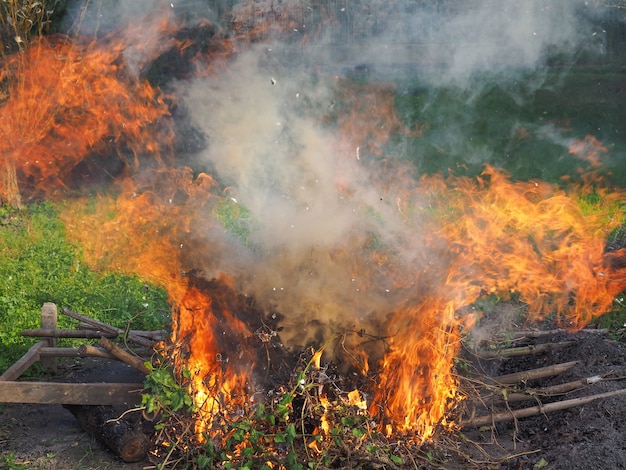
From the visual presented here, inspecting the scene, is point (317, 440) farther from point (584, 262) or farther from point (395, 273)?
point (584, 262)

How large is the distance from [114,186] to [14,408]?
652 cm

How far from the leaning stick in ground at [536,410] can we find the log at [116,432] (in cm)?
243

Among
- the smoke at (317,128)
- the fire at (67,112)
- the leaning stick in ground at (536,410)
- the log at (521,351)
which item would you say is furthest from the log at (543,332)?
the fire at (67,112)

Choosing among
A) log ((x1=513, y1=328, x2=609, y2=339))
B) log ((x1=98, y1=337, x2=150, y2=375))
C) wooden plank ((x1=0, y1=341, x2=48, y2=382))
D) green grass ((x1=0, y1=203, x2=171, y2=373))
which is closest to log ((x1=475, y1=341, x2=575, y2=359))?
log ((x1=513, y1=328, x2=609, y2=339))

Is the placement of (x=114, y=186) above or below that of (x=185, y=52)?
below

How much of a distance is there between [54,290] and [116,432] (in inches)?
149

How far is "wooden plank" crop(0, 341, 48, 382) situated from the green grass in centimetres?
75

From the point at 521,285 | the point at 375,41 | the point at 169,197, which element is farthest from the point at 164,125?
the point at 521,285

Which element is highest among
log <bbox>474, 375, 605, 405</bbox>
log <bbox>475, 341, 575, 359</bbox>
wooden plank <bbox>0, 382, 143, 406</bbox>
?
wooden plank <bbox>0, 382, 143, 406</bbox>

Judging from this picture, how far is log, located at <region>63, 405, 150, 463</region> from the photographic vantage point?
4641mm

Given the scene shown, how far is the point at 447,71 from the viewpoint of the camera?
9758 millimetres

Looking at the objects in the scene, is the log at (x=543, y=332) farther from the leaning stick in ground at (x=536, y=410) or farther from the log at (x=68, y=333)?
the log at (x=68, y=333)

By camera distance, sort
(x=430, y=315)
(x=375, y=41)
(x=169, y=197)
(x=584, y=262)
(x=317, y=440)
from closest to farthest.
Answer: (x=317, y=440), (x=430, y=315), (x=584, y=262), (x=375, y=41), (x=169, y=197)

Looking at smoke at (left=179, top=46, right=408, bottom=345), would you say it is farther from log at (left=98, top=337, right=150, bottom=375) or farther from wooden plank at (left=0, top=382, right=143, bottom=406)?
wooden plank at (left=0, top=382, right=143, bottom=406)
